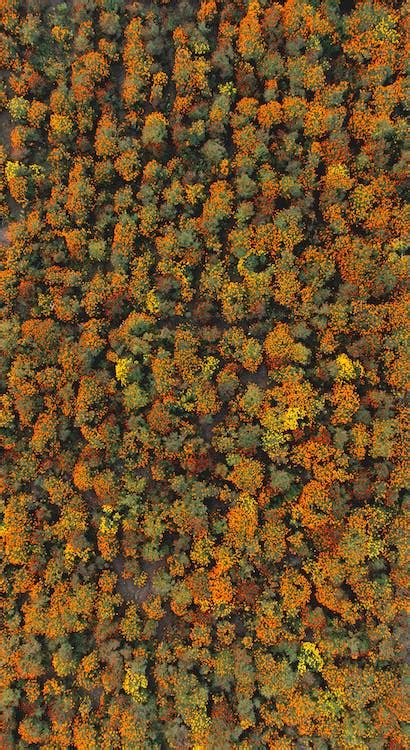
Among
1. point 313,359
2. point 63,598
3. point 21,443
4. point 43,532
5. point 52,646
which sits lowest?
point 52,646

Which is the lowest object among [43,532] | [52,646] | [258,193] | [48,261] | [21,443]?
[52,646]

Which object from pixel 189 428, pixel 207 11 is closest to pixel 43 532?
pixel 189 428

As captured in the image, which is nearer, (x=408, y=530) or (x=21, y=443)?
(x=408, y=530)

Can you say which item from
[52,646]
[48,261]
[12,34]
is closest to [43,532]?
[52,646]

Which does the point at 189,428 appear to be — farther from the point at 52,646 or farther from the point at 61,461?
the point at 52,646

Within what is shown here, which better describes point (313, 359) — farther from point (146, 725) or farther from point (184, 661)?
point (146, 725)

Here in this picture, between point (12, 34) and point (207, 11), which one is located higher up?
point (207, 11)
